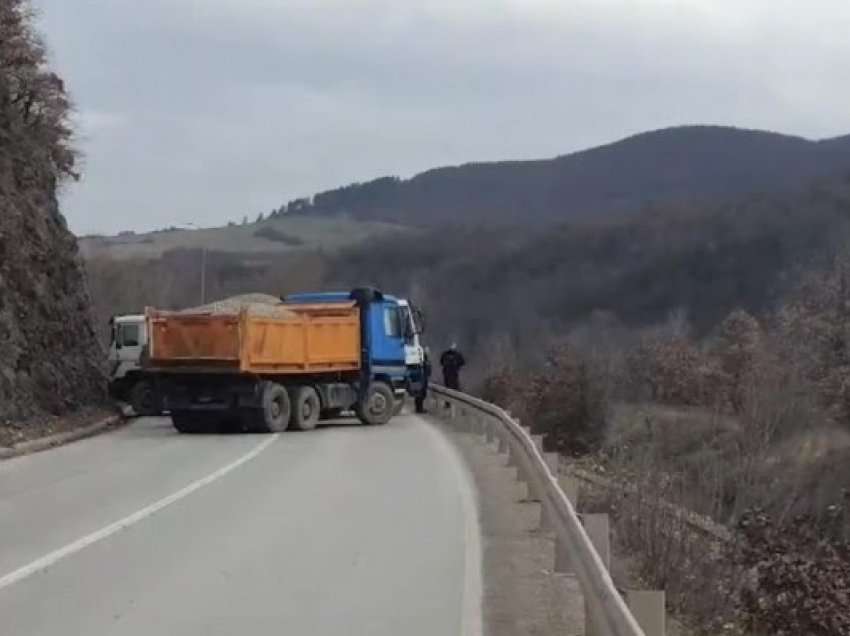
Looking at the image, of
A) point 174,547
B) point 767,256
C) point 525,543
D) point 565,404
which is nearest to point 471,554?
point 525,543

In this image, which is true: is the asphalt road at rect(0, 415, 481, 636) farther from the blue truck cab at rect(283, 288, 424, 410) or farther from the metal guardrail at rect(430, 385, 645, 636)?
the blue truck cab at rect(283, 288, 424, 410)

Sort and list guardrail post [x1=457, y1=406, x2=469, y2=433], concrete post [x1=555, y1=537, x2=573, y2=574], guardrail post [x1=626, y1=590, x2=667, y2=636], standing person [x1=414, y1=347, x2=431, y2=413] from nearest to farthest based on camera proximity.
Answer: guardrail post [x1=626, y1=590, x2=667, y2=636], concrete post [x1=555, y1=537, x2=573, y2=574], guardrail post [x1=457, y1=406, x2=469, y2=433], standing person [x1=414, y1=347, x2=431, y2=413]

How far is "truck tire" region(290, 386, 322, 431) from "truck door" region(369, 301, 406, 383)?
8.31ft

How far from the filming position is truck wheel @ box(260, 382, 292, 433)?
28.9m

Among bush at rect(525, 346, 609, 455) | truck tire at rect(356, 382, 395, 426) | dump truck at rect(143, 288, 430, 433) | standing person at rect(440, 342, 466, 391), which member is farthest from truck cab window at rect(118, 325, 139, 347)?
bush at rect(525, 346, 609, 455)

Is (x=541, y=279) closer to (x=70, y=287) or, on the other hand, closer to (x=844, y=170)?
(x=844, y=170)

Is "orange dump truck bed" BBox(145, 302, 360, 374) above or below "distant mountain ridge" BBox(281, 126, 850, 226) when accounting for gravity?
below

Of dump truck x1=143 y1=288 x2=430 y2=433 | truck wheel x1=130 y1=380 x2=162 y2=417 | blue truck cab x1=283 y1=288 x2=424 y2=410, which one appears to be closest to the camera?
dump truck x1=143 y1=288 x2=430 y2=433

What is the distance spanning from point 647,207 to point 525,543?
115546 mm

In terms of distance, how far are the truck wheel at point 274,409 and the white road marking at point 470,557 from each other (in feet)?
23.2

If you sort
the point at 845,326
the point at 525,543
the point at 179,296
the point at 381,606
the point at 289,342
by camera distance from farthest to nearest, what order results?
the point at 179,296
the point at 845,326
the point at 289,342
the point at 525,543
the point at 381,606

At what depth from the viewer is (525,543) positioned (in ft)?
44.6

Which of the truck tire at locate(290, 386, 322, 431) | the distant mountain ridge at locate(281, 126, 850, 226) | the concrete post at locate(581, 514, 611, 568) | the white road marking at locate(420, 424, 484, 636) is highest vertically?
the distant mountain ridge at locate(281, 126, 850, 226)

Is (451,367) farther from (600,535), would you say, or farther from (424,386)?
(600,535)
